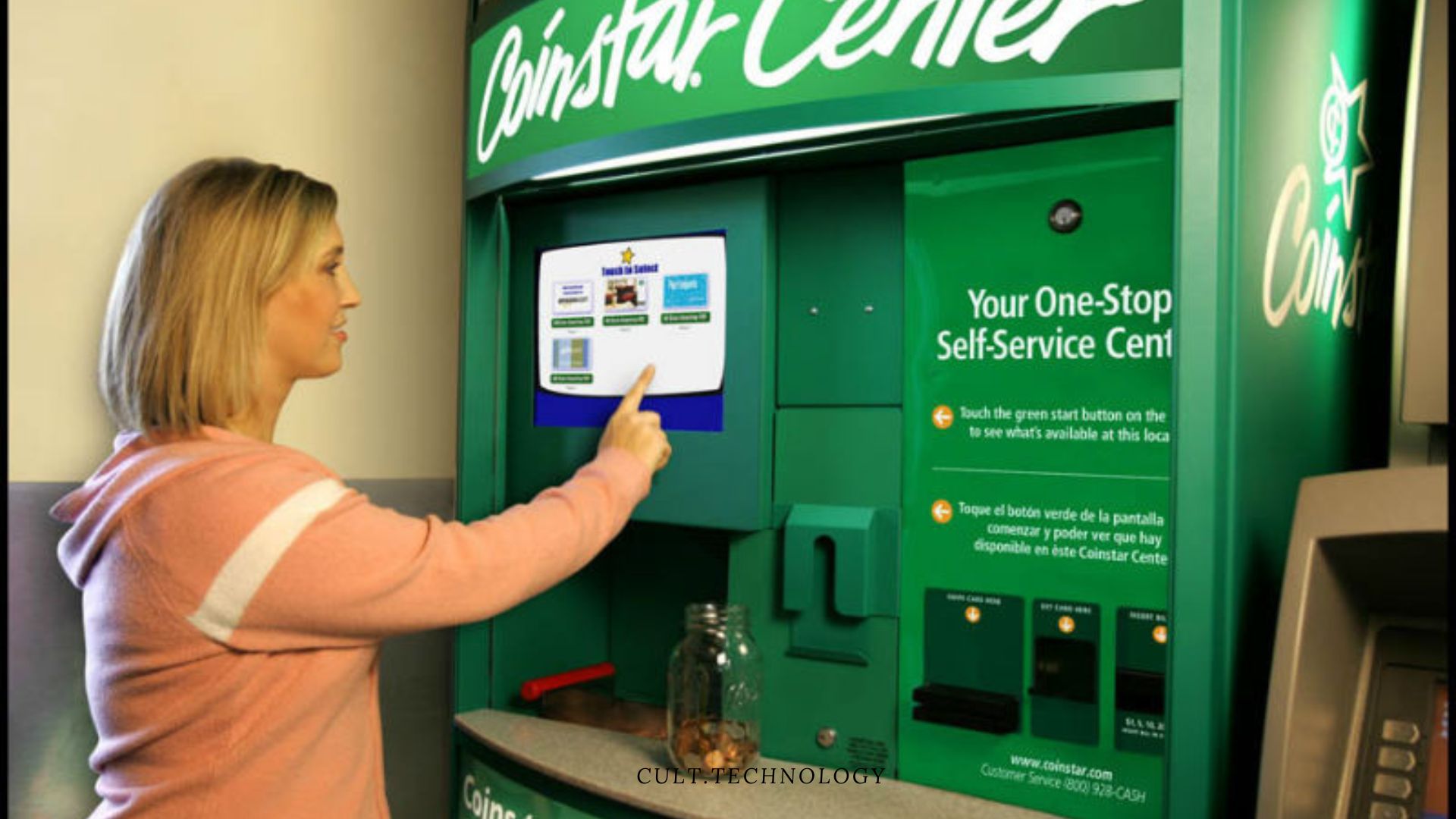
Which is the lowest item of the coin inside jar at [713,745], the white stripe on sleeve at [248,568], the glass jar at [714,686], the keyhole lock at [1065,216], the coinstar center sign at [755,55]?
the coin inside jar at [713,745]

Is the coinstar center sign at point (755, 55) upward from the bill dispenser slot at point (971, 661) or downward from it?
upward

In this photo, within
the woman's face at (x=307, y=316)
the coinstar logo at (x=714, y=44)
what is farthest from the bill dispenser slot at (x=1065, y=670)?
the woman's face at (x=307, y=316)

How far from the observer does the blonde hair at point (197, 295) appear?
1386 millimetres

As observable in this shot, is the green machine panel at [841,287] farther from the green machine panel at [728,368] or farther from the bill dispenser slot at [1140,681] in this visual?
the bill dispenser slot at [1140,681]

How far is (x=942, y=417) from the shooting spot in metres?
1.69

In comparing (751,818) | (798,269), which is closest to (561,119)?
(798,269)

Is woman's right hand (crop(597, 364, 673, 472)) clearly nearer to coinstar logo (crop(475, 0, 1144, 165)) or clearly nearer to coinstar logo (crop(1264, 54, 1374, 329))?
coinstar logo (crop(475, 0, 1144, 165))

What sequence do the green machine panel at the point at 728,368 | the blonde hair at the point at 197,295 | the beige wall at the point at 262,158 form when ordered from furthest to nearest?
1. the beige wall at the point at 262,158
2. the green machine panel at the point at 728,368
3. the blonde hair at the point at 197,295

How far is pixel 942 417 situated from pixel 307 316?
3.07ft

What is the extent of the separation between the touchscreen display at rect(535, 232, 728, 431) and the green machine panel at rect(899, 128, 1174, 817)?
14.4 inches

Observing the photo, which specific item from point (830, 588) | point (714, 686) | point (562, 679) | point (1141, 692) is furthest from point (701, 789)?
point (1141, 692)

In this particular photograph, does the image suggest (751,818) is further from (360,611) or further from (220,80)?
(220,80)

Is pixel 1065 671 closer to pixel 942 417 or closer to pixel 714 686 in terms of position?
pixel 942 417

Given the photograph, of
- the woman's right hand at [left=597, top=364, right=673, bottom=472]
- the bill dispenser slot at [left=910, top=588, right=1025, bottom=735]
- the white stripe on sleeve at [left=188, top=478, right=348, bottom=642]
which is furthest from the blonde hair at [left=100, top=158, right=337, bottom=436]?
the bill dispenser slot at [left=910, top=588, right=1025, bottom=735]
